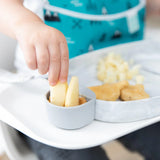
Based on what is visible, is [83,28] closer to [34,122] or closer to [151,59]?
[151,59]

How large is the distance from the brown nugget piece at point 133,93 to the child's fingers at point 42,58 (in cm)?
16

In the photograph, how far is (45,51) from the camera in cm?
32

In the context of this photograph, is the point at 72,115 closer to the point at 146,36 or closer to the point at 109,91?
the point at 109,91

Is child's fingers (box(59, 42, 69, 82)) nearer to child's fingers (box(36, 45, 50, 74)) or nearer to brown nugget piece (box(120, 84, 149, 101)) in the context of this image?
child's fingers (box(36, 45, 50, 74))

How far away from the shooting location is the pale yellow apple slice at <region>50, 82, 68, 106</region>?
35 centimetres

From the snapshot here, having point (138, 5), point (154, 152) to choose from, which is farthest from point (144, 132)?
point (138, 5)

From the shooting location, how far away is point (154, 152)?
484 millimetres

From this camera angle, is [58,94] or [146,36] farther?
[146,36]

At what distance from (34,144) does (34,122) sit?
2.3 inches

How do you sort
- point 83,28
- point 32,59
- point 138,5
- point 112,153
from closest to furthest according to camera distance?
1. point 32,59
2. point 112,153
3. point 83,28
4. point 138,5

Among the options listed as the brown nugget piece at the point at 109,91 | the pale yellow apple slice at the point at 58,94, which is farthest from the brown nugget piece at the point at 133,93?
the pale yellow apple slice at the point at 58,94

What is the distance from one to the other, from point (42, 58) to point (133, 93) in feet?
0.59

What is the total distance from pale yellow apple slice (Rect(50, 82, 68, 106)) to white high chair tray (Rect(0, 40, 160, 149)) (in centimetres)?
4

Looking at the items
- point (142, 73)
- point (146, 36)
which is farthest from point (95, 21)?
point (146, 36)
